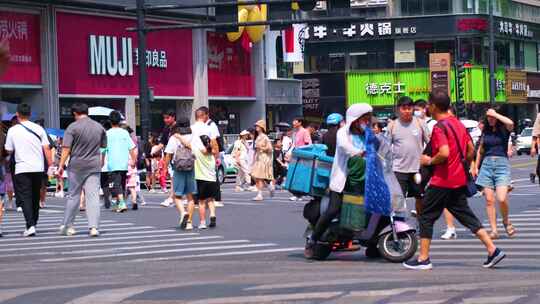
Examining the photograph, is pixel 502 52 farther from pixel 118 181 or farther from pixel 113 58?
pixel 118 181

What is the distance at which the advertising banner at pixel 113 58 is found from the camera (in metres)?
45.2

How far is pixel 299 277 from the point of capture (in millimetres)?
11758


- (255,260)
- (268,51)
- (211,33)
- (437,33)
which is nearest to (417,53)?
(437,33)

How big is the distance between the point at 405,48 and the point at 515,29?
9178 mm

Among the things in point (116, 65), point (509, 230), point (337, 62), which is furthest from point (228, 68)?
point (509, 230)

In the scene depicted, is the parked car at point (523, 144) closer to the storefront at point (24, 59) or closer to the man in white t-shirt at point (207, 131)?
the storefront at point (24, 59)

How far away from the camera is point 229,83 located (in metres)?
55.4

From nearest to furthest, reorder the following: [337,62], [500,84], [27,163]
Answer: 1. [27,163]
2. [337,62]
3. [500,84]

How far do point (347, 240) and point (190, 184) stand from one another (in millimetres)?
5589

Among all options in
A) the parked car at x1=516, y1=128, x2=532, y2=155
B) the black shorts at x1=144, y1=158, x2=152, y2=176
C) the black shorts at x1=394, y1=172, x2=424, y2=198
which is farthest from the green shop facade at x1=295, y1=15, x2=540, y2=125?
the black shorts at x1=394, y1=172, x2=424, y2=198

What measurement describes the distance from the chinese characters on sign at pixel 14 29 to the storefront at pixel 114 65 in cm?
168

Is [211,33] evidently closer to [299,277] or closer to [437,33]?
[437,33]

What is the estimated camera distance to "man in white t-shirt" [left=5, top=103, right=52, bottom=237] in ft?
58.5

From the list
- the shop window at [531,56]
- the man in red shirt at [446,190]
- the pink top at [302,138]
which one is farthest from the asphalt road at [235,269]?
the shop window at [531,56]
